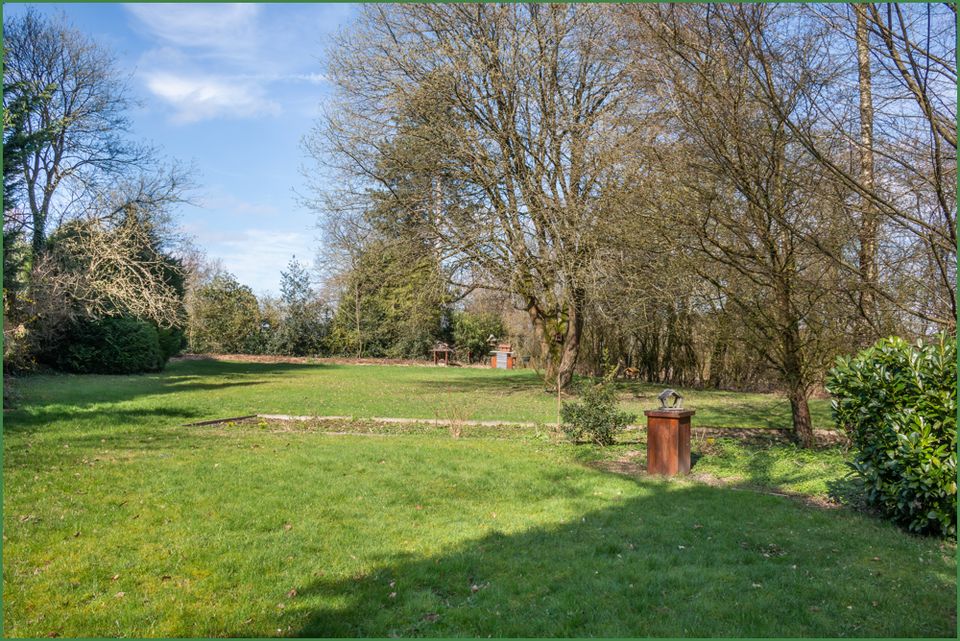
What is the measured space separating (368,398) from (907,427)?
1269 cm

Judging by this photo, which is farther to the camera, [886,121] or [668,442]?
[668,442]

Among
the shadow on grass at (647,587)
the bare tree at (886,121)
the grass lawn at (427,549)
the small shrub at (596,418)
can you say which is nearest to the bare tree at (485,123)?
the small shrub at (596,418)

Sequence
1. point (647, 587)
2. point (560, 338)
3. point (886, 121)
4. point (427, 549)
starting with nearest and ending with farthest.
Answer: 1. point (647, 587)
2. point (427, 549)
3. point (886, 121)
4. point (560, 338)

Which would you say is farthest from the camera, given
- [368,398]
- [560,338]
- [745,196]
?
[560,338]

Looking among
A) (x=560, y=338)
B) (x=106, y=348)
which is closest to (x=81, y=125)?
(x=106, y=348)

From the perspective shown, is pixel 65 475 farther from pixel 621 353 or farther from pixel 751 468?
pixel 621 353

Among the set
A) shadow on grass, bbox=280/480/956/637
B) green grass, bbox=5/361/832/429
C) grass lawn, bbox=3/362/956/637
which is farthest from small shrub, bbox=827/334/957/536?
green grass, bbox=5/361/832/429

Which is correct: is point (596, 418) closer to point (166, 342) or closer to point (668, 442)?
point (668, 442)

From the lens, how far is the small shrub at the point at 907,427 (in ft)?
15.9

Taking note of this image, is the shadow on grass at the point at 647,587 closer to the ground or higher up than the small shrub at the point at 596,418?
closer to the ground

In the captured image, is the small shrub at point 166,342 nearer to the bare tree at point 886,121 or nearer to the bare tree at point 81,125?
the bare tree at point 81,125

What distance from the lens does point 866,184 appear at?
686 centimetres

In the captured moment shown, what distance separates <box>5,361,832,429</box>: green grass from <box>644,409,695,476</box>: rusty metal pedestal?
14.2 ft

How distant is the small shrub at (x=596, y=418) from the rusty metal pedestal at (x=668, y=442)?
1.93m
